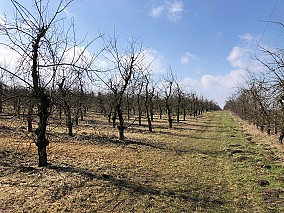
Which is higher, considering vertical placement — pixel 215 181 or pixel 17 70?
pixel 17 70

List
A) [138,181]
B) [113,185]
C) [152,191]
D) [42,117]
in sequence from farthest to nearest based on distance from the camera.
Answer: [42,117], [138,181], [113,185], [152,191]

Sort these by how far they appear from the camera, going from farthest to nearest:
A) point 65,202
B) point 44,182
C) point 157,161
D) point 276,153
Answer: point 276,153
point 157,161
point 44,182
point 65,202

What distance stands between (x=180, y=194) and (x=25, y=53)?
6.63 m

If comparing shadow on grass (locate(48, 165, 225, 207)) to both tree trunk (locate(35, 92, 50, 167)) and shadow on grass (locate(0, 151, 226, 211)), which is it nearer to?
shadow on grass (locate(0, 151, 226, 211))

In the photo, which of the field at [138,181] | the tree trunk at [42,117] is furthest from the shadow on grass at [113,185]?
the tree trunk at [42,117]

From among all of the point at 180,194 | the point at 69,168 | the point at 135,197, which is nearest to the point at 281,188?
the point at 180,194

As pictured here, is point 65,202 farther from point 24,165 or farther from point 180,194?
point 24,165

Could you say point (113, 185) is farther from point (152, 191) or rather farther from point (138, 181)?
point (152, 191)

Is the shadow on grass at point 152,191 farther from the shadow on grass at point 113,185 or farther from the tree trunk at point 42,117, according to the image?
the tree trunk at point 42,117

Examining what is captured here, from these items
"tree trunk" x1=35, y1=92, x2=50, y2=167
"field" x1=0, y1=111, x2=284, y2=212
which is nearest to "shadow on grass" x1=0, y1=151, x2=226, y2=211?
"field" x1=0, y1=111, x2=284, y2=212

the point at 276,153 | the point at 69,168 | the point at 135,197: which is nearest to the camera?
the point at 135,197

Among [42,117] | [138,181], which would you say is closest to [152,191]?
[138,181]

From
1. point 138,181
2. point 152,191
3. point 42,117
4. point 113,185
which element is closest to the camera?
point 152,191

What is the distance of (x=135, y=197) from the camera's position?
7.35 meters
